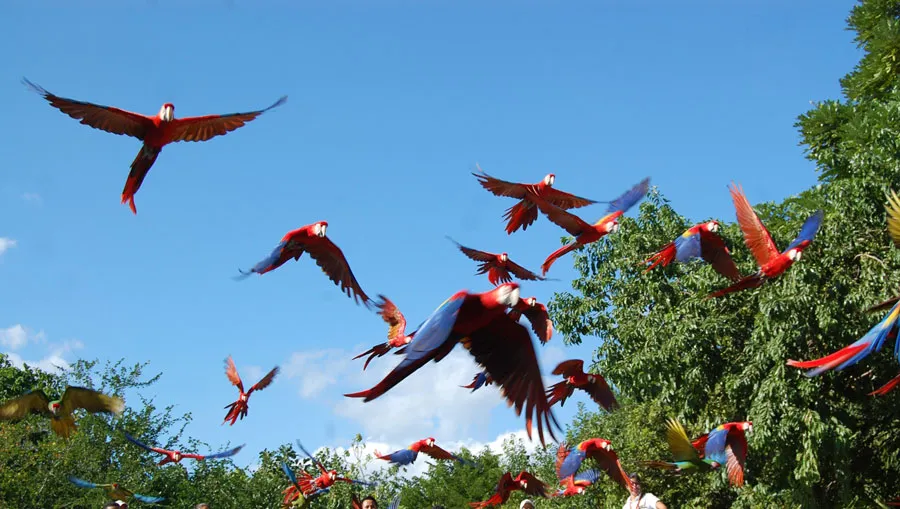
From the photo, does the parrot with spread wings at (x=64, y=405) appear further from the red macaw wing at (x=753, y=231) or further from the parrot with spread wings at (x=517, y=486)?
the red macaw wing at (x=753, y=231)

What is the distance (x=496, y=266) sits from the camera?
7.72 m

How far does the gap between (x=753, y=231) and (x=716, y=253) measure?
0.42m

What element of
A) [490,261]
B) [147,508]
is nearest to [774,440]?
[490,261]

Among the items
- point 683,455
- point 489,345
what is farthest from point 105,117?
point 683,455

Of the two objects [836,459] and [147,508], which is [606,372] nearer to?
[836,459]

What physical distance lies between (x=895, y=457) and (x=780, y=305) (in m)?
3.89

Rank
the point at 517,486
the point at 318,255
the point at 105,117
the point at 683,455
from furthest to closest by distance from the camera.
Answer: the point at 517,486 < the point at 683,455 < the point at 318,255 < the point at 105,117

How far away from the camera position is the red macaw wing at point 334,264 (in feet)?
21.7

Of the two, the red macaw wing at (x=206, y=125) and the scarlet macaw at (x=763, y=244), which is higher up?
the red macaw wing at (x=206, y=125)

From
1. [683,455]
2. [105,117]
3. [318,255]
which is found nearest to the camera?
[105,117]

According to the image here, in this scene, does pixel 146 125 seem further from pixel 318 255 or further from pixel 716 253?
pixel 716 253

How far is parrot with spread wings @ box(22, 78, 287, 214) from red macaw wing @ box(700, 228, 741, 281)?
3.87 meters

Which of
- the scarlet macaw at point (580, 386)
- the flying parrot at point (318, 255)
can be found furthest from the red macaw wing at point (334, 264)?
the scarlet macaw at point (580, 386)

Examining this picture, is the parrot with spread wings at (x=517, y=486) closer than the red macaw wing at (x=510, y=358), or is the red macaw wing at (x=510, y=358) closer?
the red macaw wing at (x=510, y=358)
